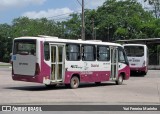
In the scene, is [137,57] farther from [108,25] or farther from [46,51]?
[108,25]

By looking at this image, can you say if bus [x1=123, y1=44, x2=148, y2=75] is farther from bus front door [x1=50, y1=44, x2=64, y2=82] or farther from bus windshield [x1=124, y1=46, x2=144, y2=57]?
bus front door [x1=50, y1=44, x2=64, y2=82]

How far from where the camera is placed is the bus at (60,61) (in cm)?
2170

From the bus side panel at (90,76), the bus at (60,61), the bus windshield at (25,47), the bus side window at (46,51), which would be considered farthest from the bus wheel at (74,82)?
the bus windshield at (25,47)

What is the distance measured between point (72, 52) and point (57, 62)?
1425mm

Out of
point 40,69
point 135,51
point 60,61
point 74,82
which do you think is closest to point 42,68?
point 40,69

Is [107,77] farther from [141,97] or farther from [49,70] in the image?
[141,97]

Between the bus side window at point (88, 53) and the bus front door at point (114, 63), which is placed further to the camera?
the bus front door at point (114, 63)

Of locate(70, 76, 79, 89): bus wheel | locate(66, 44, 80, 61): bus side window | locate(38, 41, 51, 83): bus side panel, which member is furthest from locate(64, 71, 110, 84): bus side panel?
locate(38, 41, 51, 83): bus side panel

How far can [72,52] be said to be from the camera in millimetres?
23688

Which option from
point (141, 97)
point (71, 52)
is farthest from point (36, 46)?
point (141, 97)

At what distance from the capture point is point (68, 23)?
103688 millimetres

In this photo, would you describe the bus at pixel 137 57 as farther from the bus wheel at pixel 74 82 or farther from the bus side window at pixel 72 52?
the bus wheel at pixel 74 82

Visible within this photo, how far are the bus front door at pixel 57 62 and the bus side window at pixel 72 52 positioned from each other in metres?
0.51

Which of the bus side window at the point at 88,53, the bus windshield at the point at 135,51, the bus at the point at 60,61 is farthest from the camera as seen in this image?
the bus windshield at the point at 135,51
